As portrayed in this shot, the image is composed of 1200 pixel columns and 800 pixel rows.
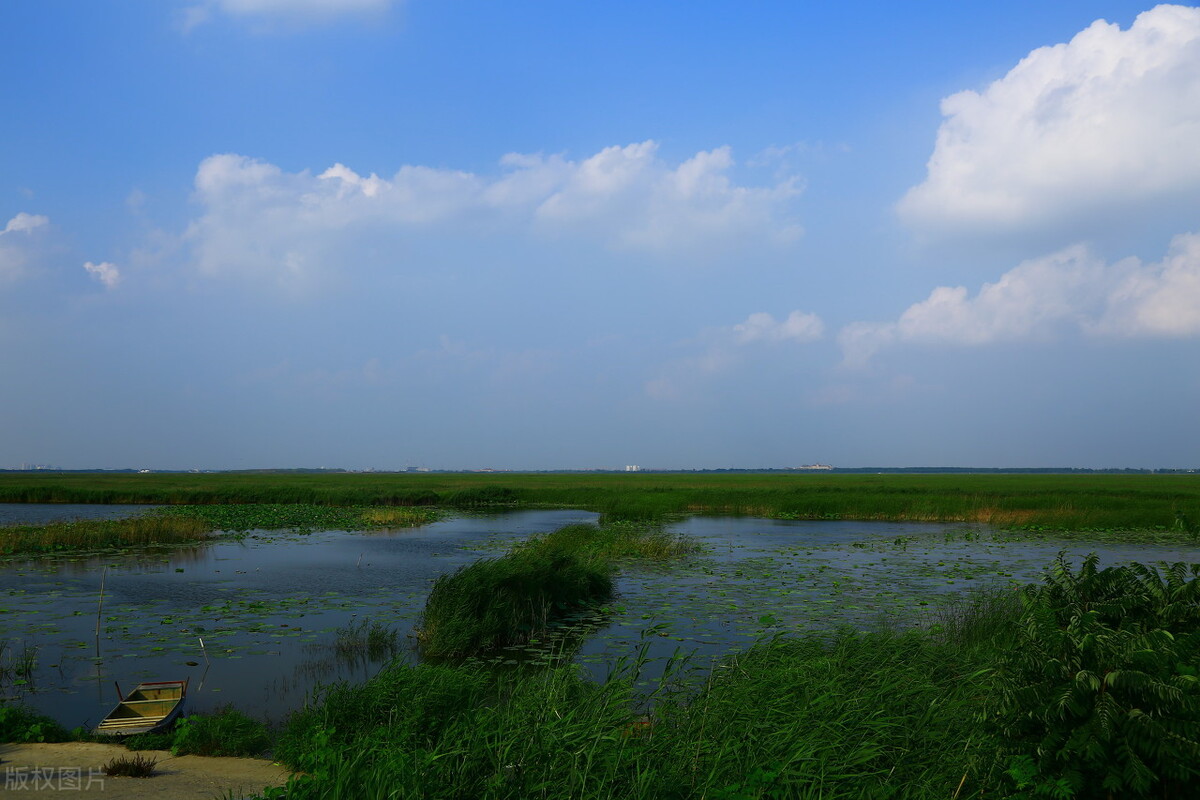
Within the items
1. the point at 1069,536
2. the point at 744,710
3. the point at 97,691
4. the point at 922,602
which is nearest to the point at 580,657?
the point at 744,710

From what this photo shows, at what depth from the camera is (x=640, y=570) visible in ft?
67.6

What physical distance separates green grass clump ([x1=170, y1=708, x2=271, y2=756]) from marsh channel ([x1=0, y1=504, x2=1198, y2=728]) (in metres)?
0.94

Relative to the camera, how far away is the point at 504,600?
44.1ft

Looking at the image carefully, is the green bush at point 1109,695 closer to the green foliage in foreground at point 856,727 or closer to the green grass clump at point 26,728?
the green foliage in foreground at point 856,727

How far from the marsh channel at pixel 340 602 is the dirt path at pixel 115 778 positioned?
73.7 inches

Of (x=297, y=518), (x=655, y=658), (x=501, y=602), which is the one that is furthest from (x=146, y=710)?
(x=297, y=518)

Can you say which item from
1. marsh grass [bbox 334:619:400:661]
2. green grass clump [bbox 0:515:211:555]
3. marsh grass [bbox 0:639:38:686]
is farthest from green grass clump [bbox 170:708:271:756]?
green grass clump [bbox 0:515:211:555]

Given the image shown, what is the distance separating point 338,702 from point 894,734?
5.53 meters

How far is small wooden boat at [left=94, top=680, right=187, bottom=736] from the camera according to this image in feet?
26.5

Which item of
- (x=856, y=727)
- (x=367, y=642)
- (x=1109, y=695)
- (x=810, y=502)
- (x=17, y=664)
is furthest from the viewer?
(x=810, y=502)

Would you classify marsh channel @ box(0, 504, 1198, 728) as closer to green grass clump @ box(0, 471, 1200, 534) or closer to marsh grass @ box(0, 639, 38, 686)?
marsh grass @ box(0, 639, 38, 686)

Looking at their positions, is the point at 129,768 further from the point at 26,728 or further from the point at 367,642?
the point at 367,642

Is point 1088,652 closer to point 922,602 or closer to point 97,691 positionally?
point 97,691

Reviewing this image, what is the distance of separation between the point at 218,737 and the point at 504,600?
6.06m
